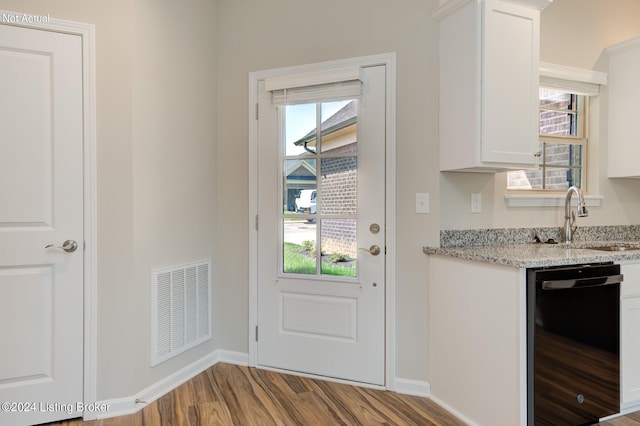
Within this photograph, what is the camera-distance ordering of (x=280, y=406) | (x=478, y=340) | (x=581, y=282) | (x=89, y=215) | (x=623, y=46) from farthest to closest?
(x=623, y=46) → (x=280, y=406) → (x=89, y=215) → (x=478, y=340) → (x=581, y=282)

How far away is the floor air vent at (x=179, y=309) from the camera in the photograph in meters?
2.33

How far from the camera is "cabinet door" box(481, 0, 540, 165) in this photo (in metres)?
2.07

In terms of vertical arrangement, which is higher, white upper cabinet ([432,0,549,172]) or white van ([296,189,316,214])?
white upper cabinet ([432,0,549,172])

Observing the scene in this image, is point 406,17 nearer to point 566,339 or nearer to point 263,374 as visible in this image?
point 566,339

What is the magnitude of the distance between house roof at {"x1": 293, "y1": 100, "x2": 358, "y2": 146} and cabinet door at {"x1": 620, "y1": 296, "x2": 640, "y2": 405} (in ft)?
6.12

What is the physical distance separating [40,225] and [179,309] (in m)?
0.93

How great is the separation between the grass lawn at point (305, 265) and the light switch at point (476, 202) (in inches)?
33.1

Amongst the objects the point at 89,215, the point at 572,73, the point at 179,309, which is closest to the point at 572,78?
the point at 572,73

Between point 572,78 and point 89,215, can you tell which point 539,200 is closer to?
point 572,78

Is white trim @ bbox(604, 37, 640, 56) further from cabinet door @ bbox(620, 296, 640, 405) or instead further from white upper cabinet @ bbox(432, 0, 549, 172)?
cabinet door @ bbox(620, 296, 640, 405)

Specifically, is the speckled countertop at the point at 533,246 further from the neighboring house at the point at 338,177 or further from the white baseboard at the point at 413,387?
the white baseboard at the point at 413,387

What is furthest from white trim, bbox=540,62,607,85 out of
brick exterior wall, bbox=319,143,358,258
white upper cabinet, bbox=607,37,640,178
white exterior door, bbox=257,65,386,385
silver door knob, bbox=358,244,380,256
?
silver door knob, bbox=358,244,380,256

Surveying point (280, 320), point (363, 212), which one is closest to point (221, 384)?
point (280, 320)

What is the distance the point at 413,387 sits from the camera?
93.7 inches
